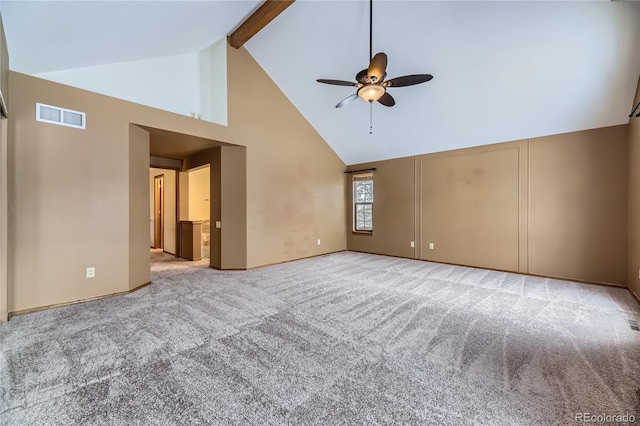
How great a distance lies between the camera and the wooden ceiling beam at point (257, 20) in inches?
143

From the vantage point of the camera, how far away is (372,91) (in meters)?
3.20

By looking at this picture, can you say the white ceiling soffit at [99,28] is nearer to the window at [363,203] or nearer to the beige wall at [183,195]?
the beige wall at [183,195]

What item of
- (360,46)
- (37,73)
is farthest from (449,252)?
(37,73)

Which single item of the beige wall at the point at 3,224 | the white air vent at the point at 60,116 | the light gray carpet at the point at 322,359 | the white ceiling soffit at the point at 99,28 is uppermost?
the white ceiling soffit at the point at 99,28

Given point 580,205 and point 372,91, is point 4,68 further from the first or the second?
point 580,205

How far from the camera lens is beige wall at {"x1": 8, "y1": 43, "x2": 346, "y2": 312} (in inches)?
114

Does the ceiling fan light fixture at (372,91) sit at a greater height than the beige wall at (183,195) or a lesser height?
greater

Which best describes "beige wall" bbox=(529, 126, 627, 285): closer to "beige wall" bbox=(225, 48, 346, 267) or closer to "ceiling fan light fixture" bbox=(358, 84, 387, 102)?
"ceiling fan light fixture" bbox=(358, 84, 387, 102)

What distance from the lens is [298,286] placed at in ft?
12.9

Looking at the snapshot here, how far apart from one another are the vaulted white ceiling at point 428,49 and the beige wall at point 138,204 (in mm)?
1096

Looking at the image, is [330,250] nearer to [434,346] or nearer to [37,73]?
[434,346]

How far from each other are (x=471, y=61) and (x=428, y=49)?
0.63 meters

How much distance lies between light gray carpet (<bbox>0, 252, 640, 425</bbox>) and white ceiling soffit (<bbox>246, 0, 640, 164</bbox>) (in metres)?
2.84

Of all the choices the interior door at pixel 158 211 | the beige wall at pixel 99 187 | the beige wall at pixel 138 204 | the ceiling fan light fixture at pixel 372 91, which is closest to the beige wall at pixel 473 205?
the ceiling fan light fixture at pixel 372 91
